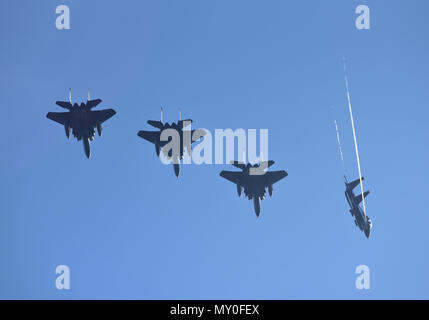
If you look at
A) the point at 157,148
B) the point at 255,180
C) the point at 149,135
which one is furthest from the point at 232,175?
the point at 149,135

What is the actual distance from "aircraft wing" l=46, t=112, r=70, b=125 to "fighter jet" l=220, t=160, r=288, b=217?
59.3 ft

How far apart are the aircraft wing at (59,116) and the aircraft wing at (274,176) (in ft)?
72.6

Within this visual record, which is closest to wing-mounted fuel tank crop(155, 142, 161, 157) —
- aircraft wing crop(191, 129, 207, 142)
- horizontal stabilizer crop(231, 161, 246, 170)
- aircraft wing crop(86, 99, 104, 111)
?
aircraft wing crop(191, 129, 207, 142)

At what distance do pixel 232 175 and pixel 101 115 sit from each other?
15672mm

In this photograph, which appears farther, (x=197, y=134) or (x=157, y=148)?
(x=157, y=148)

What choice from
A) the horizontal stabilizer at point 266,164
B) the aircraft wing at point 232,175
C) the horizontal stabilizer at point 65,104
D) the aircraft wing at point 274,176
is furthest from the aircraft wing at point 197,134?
the horizontal stabilizer at point 65,104

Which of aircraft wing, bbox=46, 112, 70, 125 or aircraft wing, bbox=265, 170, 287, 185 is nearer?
aircraft wing, bbox=46, 112, 70, 125

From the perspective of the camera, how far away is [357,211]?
195 ft

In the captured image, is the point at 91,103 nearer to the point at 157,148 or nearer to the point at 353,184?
the point at 157,148

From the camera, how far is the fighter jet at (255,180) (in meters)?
59.5

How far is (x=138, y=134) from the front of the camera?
62.8m

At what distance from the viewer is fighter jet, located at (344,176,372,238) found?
59000 millimetres

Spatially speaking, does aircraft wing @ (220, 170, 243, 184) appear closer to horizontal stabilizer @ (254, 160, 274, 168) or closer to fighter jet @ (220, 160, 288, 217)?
fighter jet @ (220, 160, 288, 217)

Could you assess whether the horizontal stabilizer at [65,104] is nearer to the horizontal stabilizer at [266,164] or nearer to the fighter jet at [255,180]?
the fighter jet at [255,180]
